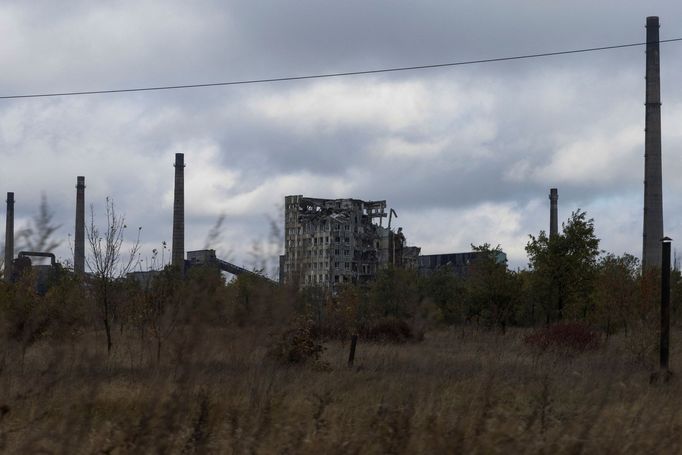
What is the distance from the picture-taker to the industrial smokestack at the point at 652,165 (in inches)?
1609

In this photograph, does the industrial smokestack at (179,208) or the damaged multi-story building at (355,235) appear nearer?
the industrial smokestack at (179,208)

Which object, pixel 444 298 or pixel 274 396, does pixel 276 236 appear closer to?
pixel 274 396

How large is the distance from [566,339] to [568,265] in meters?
9.49

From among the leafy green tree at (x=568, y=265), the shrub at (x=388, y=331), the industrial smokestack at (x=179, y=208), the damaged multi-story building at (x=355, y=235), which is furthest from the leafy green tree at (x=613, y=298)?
the damaged multi-story building at (x=355, y=235)

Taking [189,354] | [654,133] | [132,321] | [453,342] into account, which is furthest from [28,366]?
[654,133]

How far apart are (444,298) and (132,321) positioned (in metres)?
33.3

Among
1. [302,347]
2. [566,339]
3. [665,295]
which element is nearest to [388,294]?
[566,339]

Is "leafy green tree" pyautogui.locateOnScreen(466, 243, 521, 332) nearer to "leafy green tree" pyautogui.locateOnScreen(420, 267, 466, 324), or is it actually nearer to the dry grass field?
"leafy green tree" pyautogui.locateOnScreen(420, 267, 466, 324)

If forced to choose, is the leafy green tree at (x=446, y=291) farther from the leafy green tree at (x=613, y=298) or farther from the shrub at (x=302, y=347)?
the shrub at (x=302, y=347)

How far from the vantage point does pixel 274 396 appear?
29.9ft

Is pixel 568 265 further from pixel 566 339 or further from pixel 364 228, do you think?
pixel 364 228

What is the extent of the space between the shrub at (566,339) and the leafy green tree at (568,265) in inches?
292

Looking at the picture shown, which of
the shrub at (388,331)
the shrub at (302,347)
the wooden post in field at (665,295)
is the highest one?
the wooden post in field at (665,295)

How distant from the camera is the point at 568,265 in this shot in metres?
36.1
